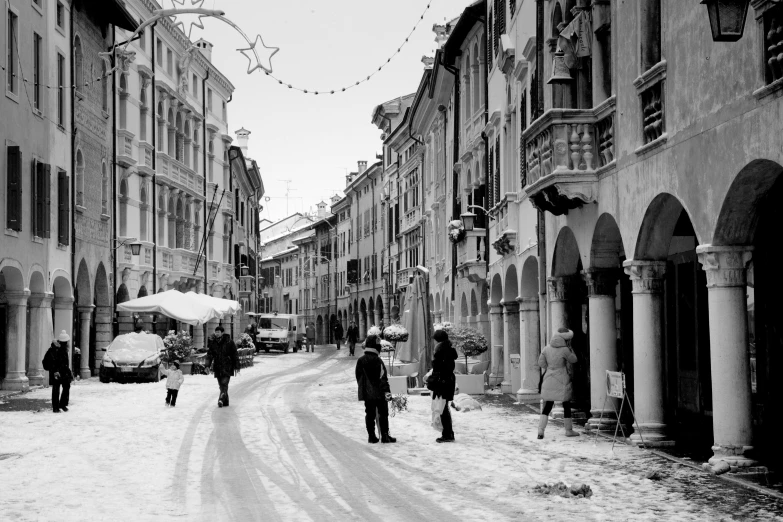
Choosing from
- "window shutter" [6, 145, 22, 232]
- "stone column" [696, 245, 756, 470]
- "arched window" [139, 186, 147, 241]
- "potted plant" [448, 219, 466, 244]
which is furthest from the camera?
"arched window" [139, 186, 147, 241]

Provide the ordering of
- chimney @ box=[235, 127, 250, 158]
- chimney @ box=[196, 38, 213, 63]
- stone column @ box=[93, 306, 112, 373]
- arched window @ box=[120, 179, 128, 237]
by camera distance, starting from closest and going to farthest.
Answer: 1. stone column @ box=[93, 306, 112, 373]
2. arched window @ box=[120, 179, 128, 237]
3. chimney @ box=[196, 38, 213, 63]
4. chimney @ box=[235, 127, 250, 158]

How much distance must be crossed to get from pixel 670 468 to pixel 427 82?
33.5m

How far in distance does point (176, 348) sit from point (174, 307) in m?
1.88

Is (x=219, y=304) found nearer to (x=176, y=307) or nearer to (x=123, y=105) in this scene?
(x=176, y=307)

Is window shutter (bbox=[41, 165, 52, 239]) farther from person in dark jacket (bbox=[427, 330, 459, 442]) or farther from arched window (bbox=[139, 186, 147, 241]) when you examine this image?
person in dark jacket (bbox=[427, 330, 459, 442])

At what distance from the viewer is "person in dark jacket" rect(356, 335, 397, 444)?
54.9 feet

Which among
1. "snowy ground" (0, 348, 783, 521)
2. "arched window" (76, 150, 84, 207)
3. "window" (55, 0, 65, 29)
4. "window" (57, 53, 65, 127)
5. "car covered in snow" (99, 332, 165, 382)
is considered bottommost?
"snowy ground" (0, 348, 783, 521)

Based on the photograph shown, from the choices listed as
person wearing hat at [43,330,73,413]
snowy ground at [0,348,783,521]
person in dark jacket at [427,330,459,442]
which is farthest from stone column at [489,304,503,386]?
person in dark jacket at [427,330,459,442]

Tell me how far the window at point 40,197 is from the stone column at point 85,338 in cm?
567

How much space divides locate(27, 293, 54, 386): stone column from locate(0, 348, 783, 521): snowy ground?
903 cm

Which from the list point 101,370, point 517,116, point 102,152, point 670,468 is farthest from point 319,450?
point 102,152

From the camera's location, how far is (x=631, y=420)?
18.8 metres

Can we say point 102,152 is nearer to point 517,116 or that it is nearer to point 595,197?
point 517,116

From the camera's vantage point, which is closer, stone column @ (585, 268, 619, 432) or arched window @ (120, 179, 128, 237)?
stone column @ (585, 268, 619, 432)
